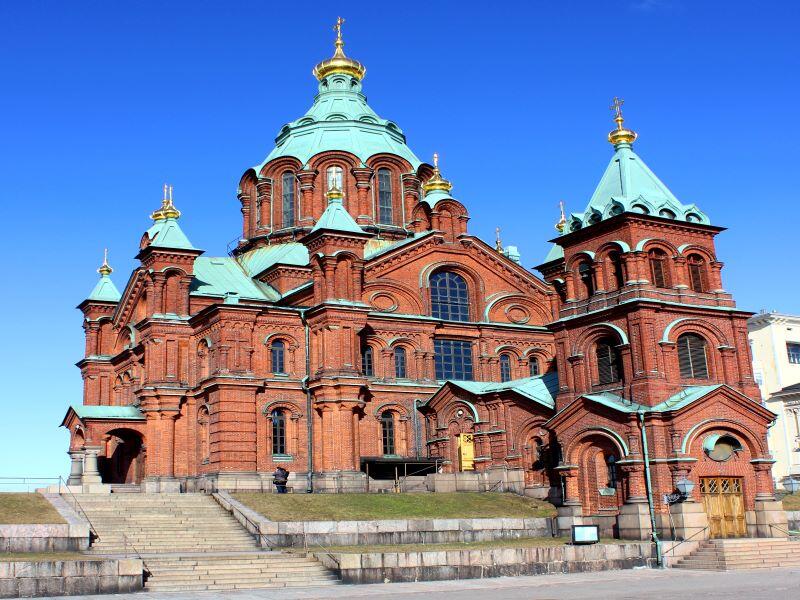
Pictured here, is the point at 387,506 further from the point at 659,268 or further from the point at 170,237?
the point at 170,237

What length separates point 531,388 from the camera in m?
42.1

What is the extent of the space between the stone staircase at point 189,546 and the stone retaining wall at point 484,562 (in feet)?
2.94

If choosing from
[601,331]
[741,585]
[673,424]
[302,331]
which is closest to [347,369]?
[302,331]

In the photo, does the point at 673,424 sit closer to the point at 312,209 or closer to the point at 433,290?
the point at 433,290

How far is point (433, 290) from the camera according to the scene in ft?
162

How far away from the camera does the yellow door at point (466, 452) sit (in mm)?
43031

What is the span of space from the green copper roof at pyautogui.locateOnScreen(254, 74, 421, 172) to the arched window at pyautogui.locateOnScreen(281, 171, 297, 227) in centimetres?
130

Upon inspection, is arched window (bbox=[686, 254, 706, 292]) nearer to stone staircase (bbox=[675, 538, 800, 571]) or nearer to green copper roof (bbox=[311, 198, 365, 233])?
stone staircase (bbox=[675, 538, 800, 571])

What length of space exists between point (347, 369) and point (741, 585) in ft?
70.1

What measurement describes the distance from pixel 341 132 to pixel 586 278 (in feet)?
74.4

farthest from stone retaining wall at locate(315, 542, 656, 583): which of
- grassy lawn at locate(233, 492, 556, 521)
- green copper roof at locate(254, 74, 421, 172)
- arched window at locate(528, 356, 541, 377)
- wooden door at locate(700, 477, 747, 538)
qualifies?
green copper roof at locate(254, 74, 421, 172)

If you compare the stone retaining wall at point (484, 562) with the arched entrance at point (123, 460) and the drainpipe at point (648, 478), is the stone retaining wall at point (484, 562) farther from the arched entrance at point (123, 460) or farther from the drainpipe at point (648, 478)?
the arched entrance at point (123, 460)

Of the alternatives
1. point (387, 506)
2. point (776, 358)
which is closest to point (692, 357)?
point (387, 506)

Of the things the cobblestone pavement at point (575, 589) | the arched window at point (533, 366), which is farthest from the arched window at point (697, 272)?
the arched window at point (533, 366)
